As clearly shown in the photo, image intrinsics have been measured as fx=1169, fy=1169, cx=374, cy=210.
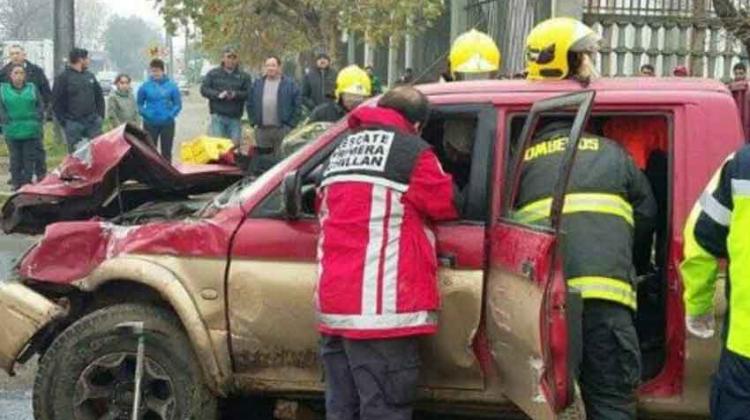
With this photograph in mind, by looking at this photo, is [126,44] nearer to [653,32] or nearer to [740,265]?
[653,32]

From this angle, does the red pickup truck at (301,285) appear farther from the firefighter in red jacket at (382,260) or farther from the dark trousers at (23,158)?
the dark trousers at (23,158)

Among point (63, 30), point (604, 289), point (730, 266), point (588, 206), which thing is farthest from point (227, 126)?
point (730, 266)

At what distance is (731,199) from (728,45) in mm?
9505

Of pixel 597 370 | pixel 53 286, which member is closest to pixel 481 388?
pixel 597 370

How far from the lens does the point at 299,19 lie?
2178cm

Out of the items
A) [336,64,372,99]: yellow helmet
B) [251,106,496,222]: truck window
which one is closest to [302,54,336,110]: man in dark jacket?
[336,64,372,99]: yellow helmet

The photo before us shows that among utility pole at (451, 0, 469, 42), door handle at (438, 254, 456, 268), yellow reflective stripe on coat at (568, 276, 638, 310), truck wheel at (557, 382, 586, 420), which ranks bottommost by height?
truck wheel at (557, 382, 586, 420)

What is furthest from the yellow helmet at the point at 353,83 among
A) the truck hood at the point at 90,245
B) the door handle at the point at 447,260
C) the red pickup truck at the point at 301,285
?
the door handle at the point at 447,260

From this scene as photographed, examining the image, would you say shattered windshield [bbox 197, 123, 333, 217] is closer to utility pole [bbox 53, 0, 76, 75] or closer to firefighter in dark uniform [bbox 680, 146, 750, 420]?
firefighter in dark uniform [bbox 680, 146, 750, 420]

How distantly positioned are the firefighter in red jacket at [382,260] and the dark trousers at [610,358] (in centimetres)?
57

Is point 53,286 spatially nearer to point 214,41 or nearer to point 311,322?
point 311,322

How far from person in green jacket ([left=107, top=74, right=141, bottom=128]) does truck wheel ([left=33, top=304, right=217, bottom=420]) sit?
1056 centimetres

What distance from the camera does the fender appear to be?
4742 millimetres

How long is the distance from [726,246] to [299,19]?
61.7 feet
